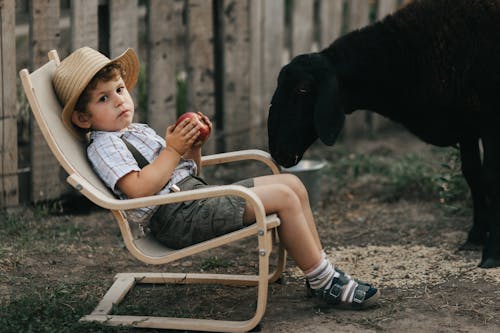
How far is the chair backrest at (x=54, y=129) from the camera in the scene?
378 cm

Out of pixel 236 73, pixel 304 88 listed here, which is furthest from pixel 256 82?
pixel 304 88

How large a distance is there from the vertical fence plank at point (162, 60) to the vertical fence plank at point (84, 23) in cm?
53

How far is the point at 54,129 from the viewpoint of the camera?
3871 mm

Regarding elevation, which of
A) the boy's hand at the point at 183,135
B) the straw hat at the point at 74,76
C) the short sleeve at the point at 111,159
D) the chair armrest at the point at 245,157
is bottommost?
the chair armrest at the point at 245,157

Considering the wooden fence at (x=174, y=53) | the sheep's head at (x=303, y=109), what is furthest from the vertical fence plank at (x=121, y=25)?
the sheep's head at (x=303, y=109)

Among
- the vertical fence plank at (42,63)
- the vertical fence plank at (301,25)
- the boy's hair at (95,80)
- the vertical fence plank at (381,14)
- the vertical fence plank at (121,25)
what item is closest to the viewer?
the boy's hair at (95,80)

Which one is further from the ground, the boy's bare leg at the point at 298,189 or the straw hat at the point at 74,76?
the straw hat at the point at 74,76

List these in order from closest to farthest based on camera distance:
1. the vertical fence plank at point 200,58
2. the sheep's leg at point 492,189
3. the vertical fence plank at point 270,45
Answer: the sheep's leg at point 492,189 < the vertical fence plank at point 200,58 < the vertical fence plank at point 270,45

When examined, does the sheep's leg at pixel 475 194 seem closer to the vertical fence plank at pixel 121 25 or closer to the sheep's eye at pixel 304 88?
→ the sheep's eye at pixel 304 88

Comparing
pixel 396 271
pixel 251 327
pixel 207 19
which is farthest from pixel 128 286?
pixel 207 19

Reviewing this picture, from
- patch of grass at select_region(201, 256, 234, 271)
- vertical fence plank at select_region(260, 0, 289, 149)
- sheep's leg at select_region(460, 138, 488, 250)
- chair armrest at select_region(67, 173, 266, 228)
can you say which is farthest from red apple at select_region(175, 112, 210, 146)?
vertical fence plank at select_region(260, 0, 289, 149)

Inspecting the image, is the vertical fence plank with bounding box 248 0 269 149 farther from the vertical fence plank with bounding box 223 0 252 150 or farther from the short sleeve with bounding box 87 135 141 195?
the short sleeve with bounding box 87 135 141 195

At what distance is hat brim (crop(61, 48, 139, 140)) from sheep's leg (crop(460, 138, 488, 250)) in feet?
6.06

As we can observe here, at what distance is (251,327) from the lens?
12.2 ft
